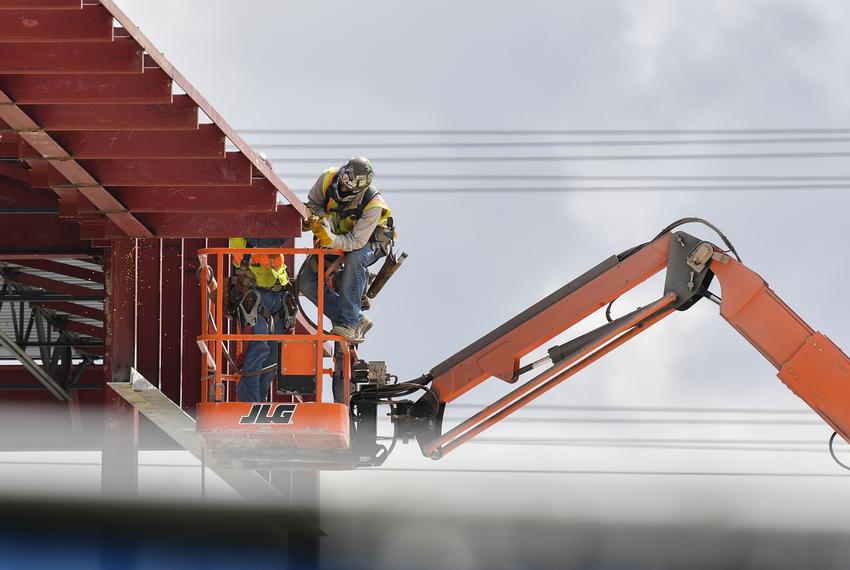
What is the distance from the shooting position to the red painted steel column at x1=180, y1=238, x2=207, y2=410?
2262 cm

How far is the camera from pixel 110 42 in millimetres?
15492

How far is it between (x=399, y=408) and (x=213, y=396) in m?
2.10

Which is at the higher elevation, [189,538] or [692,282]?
[692,282]

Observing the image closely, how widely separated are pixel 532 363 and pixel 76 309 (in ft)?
36.1

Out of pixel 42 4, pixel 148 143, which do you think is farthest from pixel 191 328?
pixel 42 4

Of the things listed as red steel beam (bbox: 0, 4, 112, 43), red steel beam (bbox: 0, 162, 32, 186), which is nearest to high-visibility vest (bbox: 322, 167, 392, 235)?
red steel beam (bbox: 0, 4, 112, 43)

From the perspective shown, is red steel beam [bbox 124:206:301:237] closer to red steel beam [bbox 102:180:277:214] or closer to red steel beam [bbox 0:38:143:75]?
red steel beam [bbox 102:180:277:214]

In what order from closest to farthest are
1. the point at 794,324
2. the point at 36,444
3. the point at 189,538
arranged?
1. the point at 794,324
2. the point at 189,538
3. the point at 36,444

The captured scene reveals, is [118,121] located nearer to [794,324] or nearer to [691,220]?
[691,220]

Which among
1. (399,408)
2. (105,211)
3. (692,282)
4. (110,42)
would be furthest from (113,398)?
(692,282)

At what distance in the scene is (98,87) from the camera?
1639cm

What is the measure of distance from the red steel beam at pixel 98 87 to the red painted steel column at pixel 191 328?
6.13 m

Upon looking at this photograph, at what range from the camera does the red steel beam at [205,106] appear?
15.4 m

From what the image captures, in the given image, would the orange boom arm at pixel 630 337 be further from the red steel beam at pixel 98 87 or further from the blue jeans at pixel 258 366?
the red steel beam at pixel 98 87
